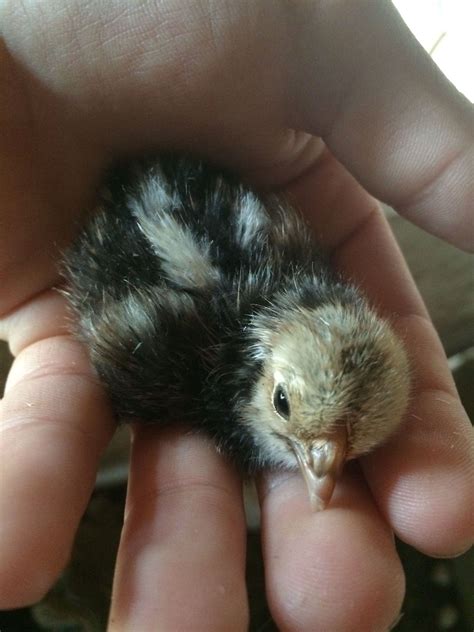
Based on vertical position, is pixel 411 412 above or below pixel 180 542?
above

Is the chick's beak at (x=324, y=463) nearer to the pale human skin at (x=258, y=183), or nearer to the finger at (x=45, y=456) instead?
the pale human skin at (x=258, y=183)

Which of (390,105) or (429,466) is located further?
(390,105)

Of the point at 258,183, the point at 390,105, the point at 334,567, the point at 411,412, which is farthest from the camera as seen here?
the point at 258,183

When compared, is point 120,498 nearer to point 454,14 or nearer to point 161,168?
point 161,168

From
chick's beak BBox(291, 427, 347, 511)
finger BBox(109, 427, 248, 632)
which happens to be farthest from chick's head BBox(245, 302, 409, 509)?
finger BBox(109, 427, 248, 632)

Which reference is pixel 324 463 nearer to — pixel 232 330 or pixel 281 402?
pixel 281 402

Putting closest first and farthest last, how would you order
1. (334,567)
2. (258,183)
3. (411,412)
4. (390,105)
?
(334,567), (411,412), (390,105), (258,183)

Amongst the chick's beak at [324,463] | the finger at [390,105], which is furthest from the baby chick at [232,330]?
the finger at [390,105]

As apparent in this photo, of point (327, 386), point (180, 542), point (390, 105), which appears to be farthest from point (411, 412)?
point (390, 105)
